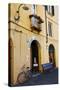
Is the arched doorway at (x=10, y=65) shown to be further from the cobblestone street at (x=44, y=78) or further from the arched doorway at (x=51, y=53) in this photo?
the arched doorway at (x=51, y=53)

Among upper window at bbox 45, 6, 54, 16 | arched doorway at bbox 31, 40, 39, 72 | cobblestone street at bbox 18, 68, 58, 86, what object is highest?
upper window at bbox 45, 6, 54, 16

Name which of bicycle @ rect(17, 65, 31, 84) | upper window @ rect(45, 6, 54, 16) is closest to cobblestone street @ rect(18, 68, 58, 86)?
bicycle @ rect(17, 65, 31, 84)

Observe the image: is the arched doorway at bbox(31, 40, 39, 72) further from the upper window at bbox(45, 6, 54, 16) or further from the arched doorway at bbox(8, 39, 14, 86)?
the upper window at bbox(45, 6, 54, 16)

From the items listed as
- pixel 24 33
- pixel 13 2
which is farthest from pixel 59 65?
pixel 13 2

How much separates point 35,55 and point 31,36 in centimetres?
16

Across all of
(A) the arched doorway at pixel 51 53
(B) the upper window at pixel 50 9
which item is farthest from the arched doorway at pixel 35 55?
(B) the upper window at pixel 50 9

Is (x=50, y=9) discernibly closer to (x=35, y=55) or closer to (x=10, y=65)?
(x=35, y=55)

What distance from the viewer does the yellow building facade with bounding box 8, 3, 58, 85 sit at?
176 cm

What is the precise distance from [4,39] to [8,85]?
37 cm

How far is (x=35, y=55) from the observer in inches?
71.9

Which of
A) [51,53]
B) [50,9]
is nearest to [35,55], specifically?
[51,53]

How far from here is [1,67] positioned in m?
1.75

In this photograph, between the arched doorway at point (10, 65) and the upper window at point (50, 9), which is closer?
the arched doorway at point (10, 65)

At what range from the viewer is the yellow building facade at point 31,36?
Result: 1.76 metres
